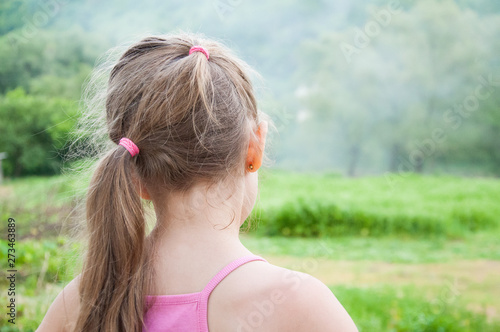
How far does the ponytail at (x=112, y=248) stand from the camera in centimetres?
79

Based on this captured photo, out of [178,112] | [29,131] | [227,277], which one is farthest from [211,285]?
[29,131]

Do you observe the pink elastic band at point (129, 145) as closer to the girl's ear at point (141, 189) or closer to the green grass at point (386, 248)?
the girl's ear at point (141, 189)

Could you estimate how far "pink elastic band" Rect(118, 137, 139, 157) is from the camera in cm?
80

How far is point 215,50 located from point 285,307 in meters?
0.49

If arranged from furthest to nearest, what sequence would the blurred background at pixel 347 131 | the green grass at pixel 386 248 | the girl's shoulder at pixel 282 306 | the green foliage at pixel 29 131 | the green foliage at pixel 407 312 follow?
the green grass at pixel 386 248, the green foliage at pixel 29 131, the blurred background at pixel 347 131, the green foliage at pixel 407 312, the girl's shoulder at pixel 282 306

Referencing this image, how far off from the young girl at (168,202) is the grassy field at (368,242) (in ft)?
0.86

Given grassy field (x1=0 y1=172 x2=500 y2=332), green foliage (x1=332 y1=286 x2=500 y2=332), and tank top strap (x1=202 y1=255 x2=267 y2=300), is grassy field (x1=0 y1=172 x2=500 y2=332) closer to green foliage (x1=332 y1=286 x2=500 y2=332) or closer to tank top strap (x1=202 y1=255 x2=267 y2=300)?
green foliage (x1=332 y1=286 x2=500 y2=332)

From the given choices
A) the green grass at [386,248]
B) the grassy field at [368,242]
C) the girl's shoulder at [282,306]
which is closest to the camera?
the girl's shoulder at [282,306]

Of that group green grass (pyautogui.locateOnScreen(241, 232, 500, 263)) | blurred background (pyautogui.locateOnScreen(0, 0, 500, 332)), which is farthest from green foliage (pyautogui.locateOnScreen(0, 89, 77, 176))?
green grass (pyautogui.locateOnScreen(241, 232, 500, 263))

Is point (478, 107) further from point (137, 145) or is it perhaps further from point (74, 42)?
point (137, 145)

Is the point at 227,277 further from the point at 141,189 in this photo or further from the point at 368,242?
the point at 368,242

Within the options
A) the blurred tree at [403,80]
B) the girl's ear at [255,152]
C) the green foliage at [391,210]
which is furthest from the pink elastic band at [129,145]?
the blurred tree at [403,80]

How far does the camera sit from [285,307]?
0.68 m

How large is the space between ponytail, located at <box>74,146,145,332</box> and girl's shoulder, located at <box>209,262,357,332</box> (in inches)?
6.7
